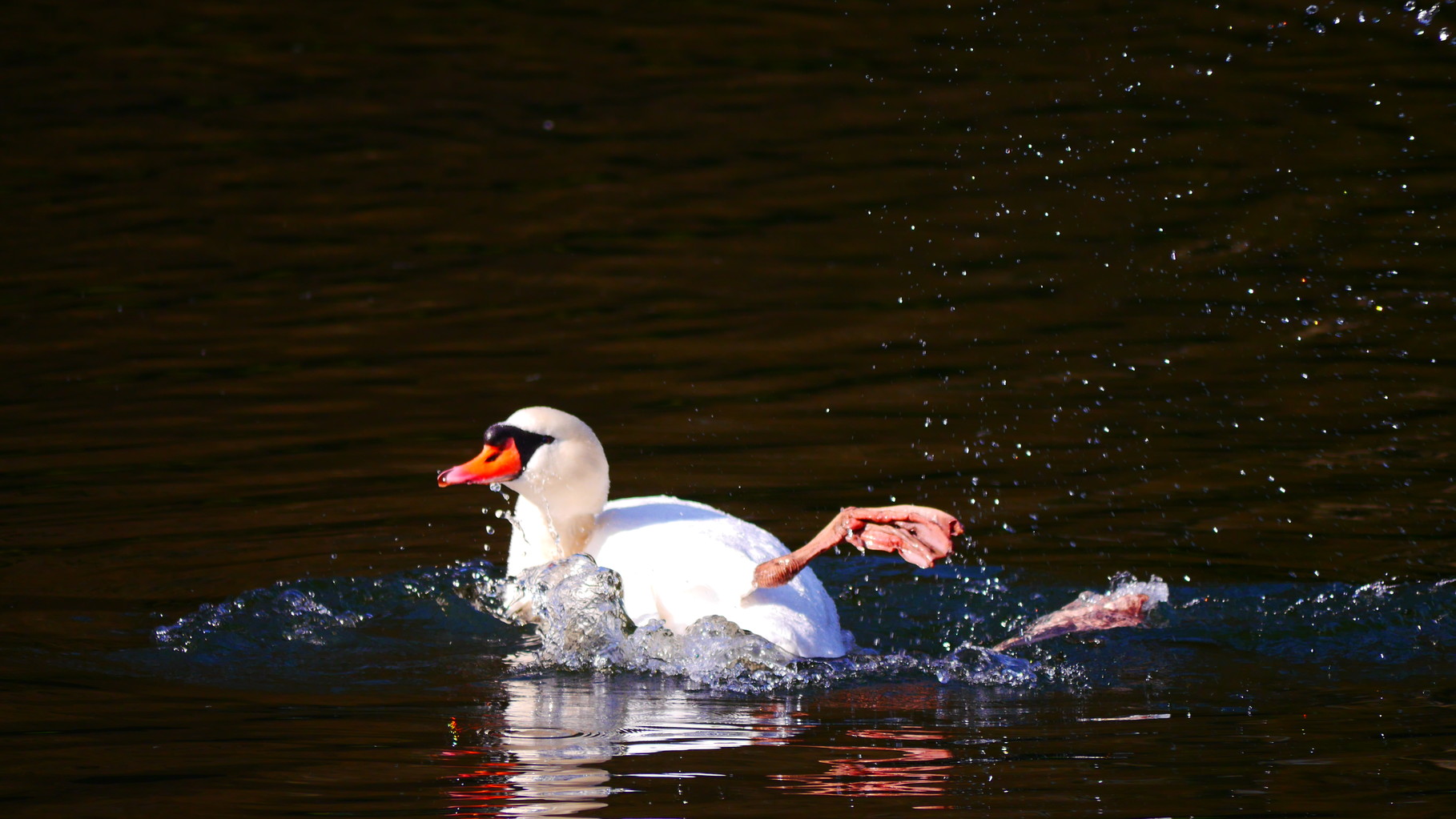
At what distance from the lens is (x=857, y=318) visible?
397 inches

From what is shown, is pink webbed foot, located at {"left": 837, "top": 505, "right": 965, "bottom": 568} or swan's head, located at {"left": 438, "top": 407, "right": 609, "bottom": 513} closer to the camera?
pink webbed foot, located at {"left": 837, "top": 505, "right": 965, "bottom": 568}

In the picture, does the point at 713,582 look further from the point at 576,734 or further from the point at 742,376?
the point at 742,376

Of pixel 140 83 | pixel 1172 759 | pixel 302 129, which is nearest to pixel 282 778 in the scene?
pixel 1172 759

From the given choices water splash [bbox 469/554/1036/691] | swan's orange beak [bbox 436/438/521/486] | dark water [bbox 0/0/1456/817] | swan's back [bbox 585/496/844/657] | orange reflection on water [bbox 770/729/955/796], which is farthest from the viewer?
swan's orange beak [bbox 436/438/521/486]

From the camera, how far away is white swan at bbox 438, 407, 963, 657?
5418mm

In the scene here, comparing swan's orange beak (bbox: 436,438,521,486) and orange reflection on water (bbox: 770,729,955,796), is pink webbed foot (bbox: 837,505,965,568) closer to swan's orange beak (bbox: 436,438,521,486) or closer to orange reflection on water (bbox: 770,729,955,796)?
orange reflection on water (bbox: 770,729,955,796)

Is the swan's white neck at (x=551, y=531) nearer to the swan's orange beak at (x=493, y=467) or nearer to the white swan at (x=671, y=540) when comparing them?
the white swan at (x=671, y=540)

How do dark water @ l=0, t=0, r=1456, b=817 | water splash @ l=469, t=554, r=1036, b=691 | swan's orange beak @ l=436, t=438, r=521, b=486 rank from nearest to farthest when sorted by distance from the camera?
dark water @ l=0, t=0, r=1456, b=817
water splash @ l=469, t=554, r=1036, b=691
swan's orange beak @ l=436, t=438, r=521, b=486

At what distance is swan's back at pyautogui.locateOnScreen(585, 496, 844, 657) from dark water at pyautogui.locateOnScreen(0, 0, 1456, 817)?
0.79ft

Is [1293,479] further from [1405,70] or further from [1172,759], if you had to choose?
[1405,70]

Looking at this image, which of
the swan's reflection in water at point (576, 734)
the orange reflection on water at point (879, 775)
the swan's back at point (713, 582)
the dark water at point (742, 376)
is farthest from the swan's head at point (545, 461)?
the orange reflection on water at point (879, 775)

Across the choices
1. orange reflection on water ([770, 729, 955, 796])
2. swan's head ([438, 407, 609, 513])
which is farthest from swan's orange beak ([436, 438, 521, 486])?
orange reflection on water ([770, 729, 955, 796])

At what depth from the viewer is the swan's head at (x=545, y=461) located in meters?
6.14

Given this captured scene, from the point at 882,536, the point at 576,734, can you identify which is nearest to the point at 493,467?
the point at 882,536
